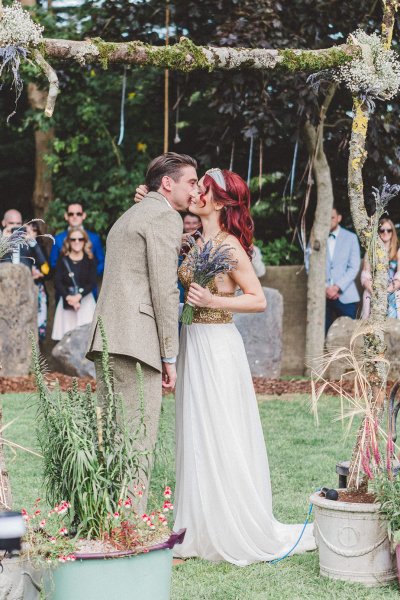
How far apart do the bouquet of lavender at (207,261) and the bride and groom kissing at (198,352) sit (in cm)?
5

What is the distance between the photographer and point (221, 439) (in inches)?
218

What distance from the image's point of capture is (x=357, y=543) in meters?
4.77

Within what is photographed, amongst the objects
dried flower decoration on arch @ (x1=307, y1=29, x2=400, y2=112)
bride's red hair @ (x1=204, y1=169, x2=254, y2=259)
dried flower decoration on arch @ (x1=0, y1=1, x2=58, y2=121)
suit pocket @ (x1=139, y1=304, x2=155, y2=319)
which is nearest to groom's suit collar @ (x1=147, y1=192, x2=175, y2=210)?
Answer: bride's red hair @ (x1=204, y1=169, x2=254, y2=259)

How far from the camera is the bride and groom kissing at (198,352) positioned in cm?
513

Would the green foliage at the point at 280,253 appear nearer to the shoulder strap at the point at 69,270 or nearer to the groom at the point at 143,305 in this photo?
the shoulder strap at the point at 69,270

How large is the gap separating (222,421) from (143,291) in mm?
897

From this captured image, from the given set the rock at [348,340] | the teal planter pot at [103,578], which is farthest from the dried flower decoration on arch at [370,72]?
the rock at [348,340]

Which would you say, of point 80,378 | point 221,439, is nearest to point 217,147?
point 80,378

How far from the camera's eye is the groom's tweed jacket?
509cm

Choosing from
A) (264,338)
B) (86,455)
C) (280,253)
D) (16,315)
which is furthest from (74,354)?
(86,455)

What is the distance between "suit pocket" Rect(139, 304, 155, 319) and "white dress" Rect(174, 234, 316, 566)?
56 cm

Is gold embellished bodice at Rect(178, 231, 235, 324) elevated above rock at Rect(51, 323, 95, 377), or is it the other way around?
gold embellished bodice at Rect(178, 231, 235, 324)

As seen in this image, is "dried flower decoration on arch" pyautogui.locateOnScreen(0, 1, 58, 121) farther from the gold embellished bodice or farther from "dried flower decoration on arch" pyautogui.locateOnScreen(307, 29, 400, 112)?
"dried flower decoration on arch" pyautogui.locateOnScreen(307, 29, 400, 112)

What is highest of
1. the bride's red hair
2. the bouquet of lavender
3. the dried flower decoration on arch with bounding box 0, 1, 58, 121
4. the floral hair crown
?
the dried flower decoration on arch with bounding box 0, 1, 58, 121
